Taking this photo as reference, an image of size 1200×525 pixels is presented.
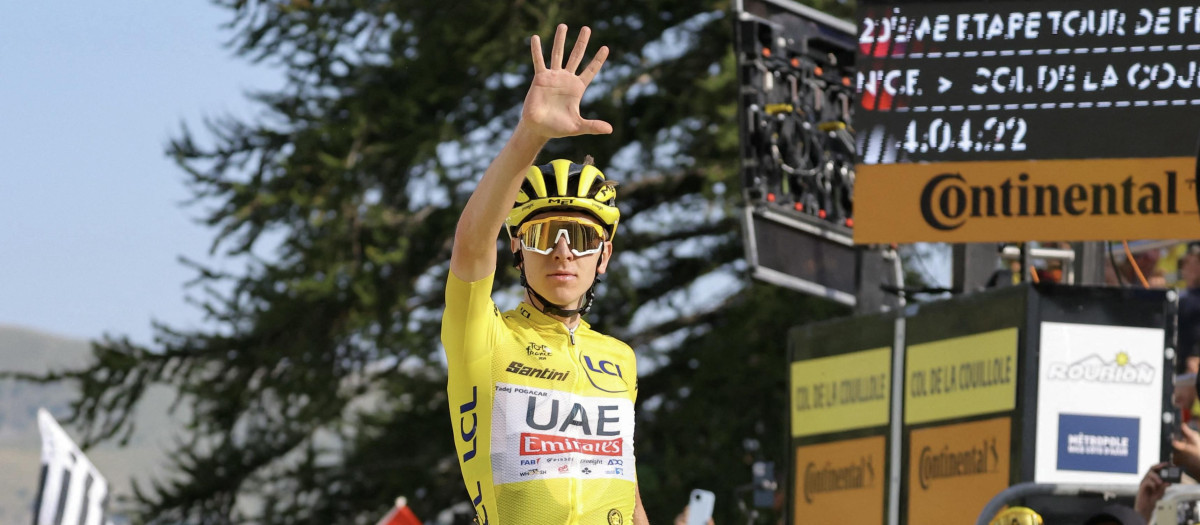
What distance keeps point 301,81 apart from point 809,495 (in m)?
9.28

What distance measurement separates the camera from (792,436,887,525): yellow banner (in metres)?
9.80

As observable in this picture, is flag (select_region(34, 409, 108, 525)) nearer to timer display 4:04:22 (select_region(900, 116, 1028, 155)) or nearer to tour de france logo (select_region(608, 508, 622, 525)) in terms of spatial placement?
tour de france logo (select_region(608, 508, 622, 525))

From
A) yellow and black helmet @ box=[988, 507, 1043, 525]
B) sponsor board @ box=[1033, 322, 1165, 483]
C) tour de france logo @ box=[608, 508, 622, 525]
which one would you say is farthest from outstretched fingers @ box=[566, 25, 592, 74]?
sponsor board @ box=[1033, 322, 1165, 483]

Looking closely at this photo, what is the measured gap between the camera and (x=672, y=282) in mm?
19906

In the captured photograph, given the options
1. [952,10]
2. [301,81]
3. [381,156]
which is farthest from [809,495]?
[301,81]

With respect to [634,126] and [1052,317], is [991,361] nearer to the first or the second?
[1052,317]

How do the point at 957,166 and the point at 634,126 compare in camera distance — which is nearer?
the point at 957,166


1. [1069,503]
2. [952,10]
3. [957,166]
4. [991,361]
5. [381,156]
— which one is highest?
[381,156]

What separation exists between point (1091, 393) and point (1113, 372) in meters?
0.14

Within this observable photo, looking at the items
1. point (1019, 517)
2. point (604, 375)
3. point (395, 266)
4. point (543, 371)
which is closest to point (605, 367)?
point (604, 375)

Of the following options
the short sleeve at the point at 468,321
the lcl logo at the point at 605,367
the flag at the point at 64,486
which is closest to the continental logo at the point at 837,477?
the flag at the point at 64,486

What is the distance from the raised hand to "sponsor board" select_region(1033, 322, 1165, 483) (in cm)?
488

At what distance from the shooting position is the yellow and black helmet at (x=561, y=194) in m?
4.49

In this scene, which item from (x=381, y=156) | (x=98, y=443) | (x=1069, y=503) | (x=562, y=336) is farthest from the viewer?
(x=98, y=443)
